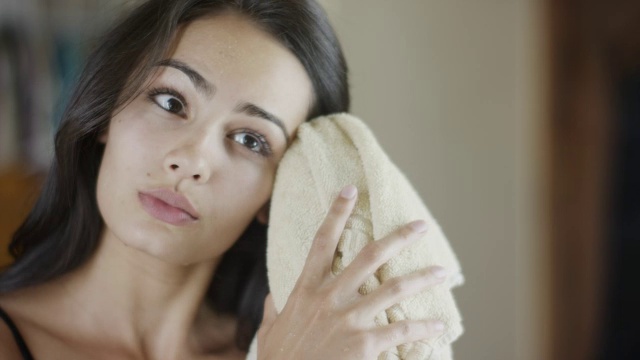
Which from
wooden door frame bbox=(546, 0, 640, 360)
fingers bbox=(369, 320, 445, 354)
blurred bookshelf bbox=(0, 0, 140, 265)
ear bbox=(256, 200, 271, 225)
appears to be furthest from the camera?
wooden door frame bbox=(546, 0, 640, 360)

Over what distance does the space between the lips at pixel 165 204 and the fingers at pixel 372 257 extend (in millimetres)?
214

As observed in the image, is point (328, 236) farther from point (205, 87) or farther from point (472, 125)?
point (472, 125)

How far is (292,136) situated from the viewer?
0.89m

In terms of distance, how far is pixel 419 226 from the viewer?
0.75 metres

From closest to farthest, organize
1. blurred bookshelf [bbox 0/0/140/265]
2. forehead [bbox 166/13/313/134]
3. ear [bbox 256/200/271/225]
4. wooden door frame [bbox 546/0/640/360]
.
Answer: forehead [bbox 166/13/313/134] → ear [bbox 256/200/271/225] → blurred bookshelf [bbox 0/0/140/265] → wooden door frame [bbox 546/0/640/360]

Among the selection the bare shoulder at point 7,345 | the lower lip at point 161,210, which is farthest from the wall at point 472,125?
the bare shoulder at point 7,345

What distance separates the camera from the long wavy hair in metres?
0.85

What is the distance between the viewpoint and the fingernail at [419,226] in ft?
2.46

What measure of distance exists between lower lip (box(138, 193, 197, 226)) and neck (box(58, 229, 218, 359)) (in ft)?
0.33

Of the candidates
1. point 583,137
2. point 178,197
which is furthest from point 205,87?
point 583,137

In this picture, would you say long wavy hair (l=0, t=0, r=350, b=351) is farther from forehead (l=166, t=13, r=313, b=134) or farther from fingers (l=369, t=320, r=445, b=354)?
fingers (l=369, t=320, r=445, b=354)

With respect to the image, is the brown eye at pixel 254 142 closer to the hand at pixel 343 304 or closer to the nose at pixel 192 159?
the nose at pixel 192 159

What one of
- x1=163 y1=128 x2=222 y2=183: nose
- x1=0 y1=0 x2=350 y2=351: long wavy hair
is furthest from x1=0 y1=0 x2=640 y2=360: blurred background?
x1=163 y1=128 x2=222 y2=183: nose

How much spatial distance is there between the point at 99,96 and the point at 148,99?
73 mm
